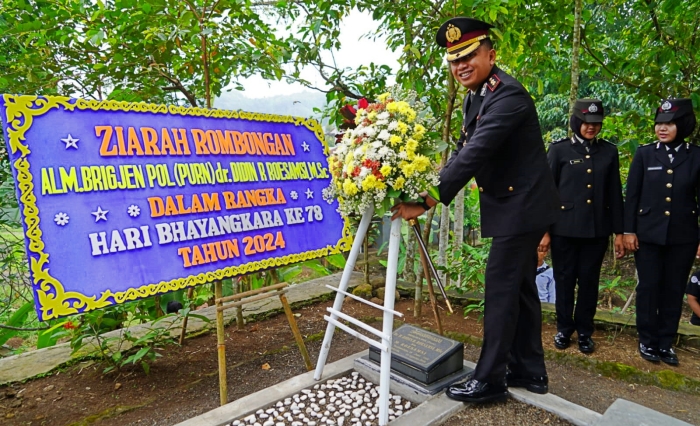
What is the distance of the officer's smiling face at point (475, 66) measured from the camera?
7.23 ft

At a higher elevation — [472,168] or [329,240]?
[472,168]

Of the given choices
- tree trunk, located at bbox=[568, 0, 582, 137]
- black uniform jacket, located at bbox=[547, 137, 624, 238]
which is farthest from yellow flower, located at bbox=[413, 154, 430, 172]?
tree trunk, located at bbox=[568, 0, 582, 137]

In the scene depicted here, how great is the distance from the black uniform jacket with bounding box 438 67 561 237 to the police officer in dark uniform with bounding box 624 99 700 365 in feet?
4.19

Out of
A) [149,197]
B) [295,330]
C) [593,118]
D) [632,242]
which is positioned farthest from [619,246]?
[149,197]

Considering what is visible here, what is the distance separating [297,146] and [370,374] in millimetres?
1587

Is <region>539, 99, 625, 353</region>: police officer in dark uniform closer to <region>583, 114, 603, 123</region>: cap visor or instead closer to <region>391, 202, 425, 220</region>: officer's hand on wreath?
<region>583, 114, 603, 123</region>: cap visor

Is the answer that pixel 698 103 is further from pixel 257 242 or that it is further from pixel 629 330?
pixel 257 242

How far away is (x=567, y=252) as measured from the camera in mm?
3188

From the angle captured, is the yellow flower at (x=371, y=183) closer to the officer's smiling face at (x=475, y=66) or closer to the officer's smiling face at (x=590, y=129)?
the officer's smiling face at (x=475, y=66)

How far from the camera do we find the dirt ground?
7.84 feet

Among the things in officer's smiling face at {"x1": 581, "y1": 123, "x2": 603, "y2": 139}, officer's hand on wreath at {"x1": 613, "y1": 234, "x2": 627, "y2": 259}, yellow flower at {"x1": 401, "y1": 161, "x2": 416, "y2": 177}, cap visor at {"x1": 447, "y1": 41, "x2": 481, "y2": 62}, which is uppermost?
cap visor at {"x1": 447, "y1": 41, "x2": 481, "y2": 62}

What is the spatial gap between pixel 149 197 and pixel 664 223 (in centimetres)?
331

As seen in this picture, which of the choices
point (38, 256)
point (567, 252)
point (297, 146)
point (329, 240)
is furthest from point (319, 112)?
point (38, 256)

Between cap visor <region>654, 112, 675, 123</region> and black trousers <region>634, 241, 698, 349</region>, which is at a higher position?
cap visor <region>654, 112, 675, 123</region>
